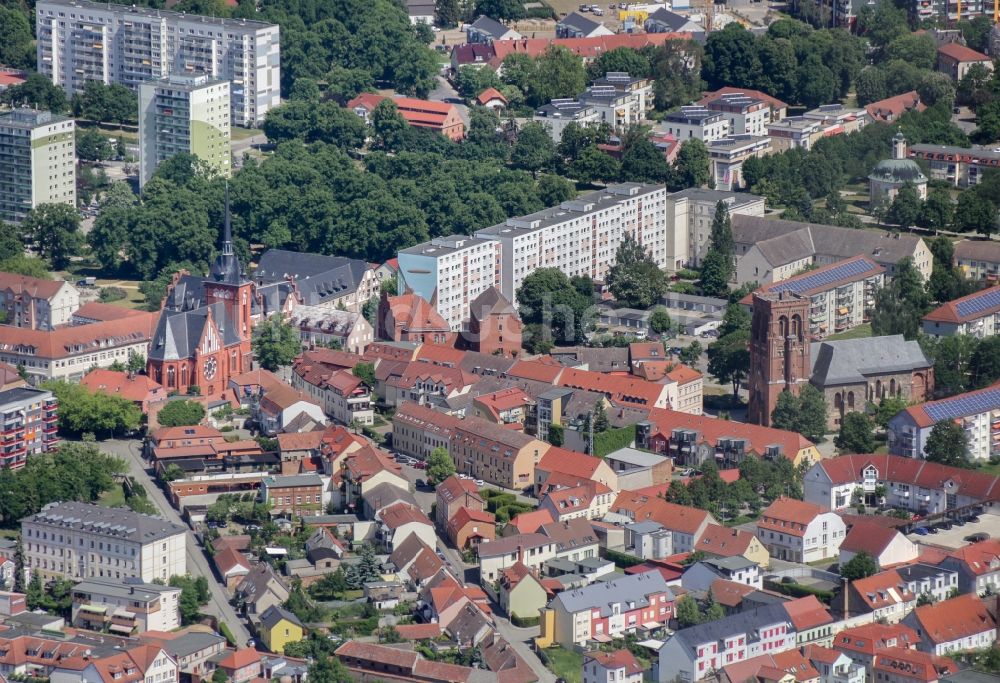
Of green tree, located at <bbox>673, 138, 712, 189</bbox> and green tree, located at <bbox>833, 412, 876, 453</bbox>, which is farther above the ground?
green tree, located at <bbox>673, 138, 712, 189</bbox>

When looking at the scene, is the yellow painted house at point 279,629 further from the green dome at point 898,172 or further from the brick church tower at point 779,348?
the green dome at point 898,172

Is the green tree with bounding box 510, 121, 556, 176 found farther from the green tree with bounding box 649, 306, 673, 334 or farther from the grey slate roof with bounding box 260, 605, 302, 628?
the grey slate roof with bounding box 260, 605, 302, 628

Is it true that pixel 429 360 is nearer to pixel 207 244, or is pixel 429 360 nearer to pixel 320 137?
pixel 207 244

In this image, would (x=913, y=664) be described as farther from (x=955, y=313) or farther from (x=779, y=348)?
(x=955, y=313)

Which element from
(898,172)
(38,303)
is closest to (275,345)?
(38,303)

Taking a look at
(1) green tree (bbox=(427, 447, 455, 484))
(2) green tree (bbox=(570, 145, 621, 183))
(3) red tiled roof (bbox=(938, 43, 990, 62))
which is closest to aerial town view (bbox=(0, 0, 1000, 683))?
(2) green tree (bbox=(570, 145, 621, 183))

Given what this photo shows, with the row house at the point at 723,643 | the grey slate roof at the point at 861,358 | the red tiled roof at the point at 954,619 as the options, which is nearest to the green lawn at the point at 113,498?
the row house at the point at 723,643

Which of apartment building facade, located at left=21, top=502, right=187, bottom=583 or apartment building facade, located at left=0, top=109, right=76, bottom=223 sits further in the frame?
apartment building facade, located at left=0, top=109, right=76, bottom=223
